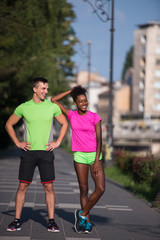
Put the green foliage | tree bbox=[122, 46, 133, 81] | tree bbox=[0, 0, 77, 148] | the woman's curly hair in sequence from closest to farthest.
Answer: the woman's curly hair
the green foliage
tree bbox=[0, 0, 77, 148]
tree bbox=[122, 46, 133, 81]

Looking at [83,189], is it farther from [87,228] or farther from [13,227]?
[13,227]

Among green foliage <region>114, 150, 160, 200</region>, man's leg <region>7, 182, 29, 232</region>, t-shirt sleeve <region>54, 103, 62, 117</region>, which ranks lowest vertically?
green foliage <region>114, 150, 160, 200</region>

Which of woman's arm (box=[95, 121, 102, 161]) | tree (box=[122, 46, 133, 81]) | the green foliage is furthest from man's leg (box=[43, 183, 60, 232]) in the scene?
tree (box=[122, 46, 133, 81])

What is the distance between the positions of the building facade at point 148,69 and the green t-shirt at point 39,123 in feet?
320

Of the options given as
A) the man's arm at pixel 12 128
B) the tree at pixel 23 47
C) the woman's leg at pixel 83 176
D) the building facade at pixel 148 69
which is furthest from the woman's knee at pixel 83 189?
the building facade at pixel 148 69

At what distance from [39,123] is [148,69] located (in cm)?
9928

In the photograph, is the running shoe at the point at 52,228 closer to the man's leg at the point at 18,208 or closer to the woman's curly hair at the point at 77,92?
the man's leg at the point at 18,208

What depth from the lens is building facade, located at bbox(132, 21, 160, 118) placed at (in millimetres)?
103000

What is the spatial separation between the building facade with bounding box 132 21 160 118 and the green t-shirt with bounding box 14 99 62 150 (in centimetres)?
9767

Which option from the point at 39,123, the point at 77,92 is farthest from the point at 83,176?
the point at 77,92

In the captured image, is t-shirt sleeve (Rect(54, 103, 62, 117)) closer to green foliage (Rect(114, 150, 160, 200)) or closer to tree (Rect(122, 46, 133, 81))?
green foliage (Rect(114, 150, 160, 200))

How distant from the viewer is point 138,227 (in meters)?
7.09

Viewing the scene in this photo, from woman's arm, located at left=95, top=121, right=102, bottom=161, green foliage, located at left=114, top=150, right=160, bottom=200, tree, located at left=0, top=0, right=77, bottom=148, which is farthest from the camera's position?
tree, located at left=0, top=0, right=77, bottom=148

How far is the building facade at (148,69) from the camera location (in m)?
103
